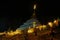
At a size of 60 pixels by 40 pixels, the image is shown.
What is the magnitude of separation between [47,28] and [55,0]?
0.95 m

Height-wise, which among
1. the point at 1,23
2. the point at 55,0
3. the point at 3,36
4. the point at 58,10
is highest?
the point at 55,0

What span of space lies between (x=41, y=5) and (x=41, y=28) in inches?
34.7

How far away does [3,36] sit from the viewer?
1.14m

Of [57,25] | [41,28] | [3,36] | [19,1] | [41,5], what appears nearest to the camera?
[3,36]

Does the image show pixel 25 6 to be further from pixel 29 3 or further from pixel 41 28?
pixel 41 28

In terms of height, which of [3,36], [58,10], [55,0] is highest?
[55,0]

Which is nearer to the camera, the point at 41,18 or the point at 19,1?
the point at 19,1

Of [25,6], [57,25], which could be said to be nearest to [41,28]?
[57,25]

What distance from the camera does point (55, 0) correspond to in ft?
6.98

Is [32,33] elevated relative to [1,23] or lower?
lower

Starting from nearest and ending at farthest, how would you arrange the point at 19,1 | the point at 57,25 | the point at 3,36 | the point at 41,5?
the point at 3,36, the point at 57,25, the point at 19,1, the point at 41,5

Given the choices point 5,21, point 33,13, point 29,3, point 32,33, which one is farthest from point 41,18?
point 32,33

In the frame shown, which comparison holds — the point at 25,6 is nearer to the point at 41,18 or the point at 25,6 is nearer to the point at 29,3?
the point at 29,3

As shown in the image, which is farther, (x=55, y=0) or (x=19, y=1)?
(x=55, y=0)
